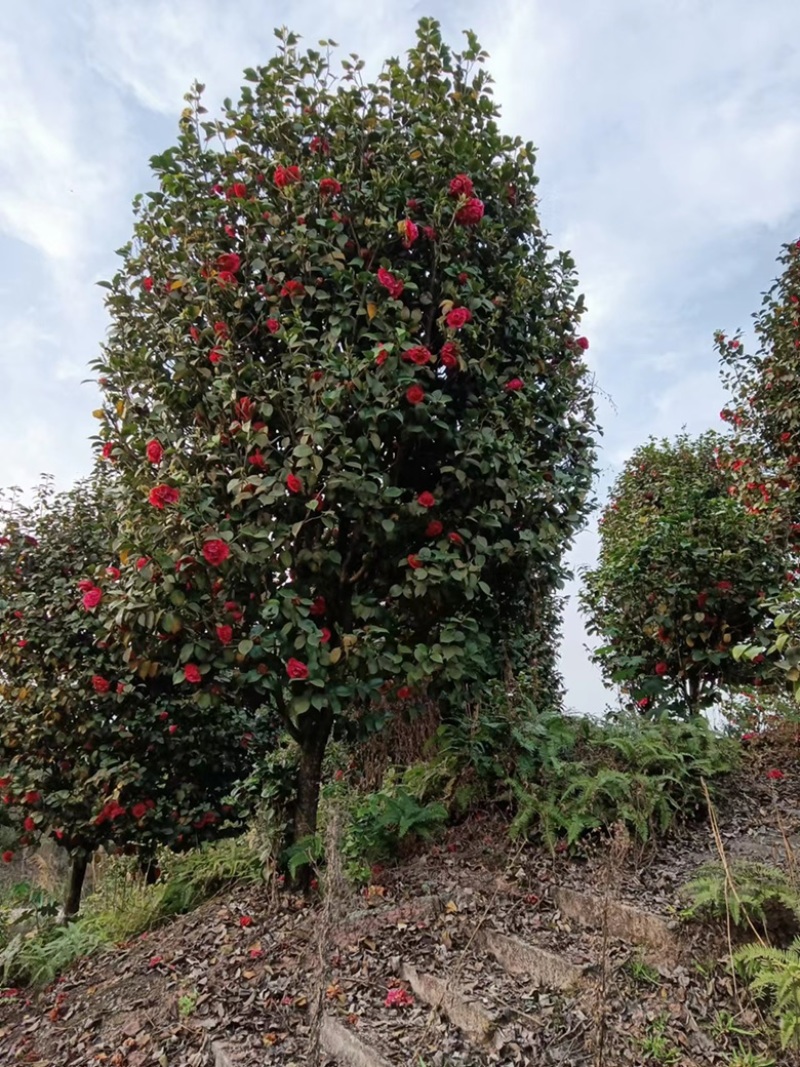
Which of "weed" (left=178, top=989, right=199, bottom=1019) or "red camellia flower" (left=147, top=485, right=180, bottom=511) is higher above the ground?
"red camellia flower" (left=147, top=485, right=180, bottom=511)

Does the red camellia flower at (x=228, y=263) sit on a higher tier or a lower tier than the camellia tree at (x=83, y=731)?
higher

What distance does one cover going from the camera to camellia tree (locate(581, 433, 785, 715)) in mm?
5594

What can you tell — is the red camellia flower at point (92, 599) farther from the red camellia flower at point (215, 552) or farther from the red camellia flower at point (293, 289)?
the red camellia flower at point (293, 289)

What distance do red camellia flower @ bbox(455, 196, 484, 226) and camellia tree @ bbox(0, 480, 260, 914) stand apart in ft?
10.4

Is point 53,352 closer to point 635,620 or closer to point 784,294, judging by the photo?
point 635,620

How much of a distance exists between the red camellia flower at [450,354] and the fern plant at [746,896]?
2651mm

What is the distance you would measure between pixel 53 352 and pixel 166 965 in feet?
13.6

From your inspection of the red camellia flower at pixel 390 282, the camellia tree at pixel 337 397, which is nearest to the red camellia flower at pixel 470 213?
the camellia tree at pixel 337 397

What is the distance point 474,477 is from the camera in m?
3.76

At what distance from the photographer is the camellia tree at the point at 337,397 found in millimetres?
3395

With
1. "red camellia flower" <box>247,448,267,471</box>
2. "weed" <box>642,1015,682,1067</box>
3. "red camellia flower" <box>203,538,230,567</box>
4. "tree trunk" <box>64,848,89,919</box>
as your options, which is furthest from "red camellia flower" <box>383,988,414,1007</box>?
"tree trunk" <box>64,848,89,919</box>

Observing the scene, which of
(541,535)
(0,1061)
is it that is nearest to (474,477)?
(541,535)

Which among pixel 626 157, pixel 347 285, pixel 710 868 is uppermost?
pixel 626 157

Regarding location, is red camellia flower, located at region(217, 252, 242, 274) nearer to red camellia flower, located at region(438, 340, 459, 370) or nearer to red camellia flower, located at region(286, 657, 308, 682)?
red camellia flower, located at region(438, 340, 459, 370)
